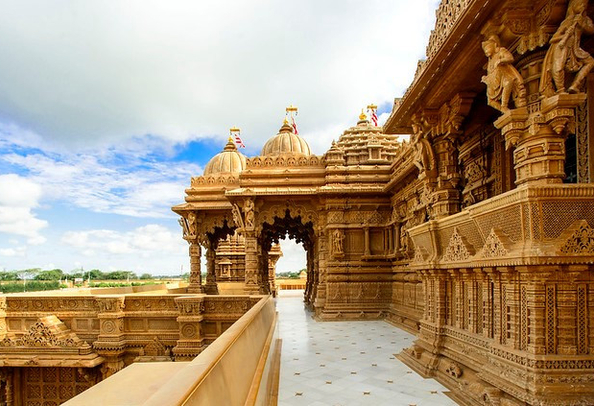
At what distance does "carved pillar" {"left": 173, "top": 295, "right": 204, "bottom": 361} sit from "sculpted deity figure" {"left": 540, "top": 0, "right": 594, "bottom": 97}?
8552 mm

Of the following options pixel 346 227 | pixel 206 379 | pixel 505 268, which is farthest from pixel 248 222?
pixel 206 379

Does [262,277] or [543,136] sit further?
[262,277]

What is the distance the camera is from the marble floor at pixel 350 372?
4.94m

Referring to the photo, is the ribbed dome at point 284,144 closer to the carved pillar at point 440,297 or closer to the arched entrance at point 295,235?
the arched entrance at point 295,235

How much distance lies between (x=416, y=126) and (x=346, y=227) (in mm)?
6548

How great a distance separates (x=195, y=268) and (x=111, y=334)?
6892 mm

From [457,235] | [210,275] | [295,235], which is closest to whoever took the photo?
[457,235]

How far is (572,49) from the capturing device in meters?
3.65

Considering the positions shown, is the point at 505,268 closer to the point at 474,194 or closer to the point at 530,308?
the point at 530,308

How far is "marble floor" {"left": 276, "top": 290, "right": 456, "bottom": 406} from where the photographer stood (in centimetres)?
494

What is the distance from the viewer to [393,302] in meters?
12.5

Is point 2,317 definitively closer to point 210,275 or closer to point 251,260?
point 251,260

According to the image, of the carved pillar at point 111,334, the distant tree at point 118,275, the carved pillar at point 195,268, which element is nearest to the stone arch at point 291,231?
the carved pillar at point 195,268

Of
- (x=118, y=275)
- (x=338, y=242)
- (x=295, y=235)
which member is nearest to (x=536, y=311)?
(x=338, y=242)
